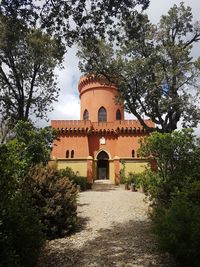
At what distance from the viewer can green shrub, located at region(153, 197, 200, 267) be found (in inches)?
246

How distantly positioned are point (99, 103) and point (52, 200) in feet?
89.3

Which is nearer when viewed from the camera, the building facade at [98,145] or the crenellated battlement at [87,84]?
the building facade at [98,145]

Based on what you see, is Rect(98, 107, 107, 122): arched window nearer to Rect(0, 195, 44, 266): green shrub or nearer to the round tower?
the round tower

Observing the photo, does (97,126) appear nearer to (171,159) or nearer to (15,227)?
(171,159)

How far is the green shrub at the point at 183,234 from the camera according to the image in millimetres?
6258

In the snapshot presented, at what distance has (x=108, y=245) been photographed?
8570 millimetres

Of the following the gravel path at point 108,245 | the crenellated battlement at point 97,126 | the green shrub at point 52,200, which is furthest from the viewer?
the crenellated battlement at point 97,126

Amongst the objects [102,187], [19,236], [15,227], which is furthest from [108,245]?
[102,187]

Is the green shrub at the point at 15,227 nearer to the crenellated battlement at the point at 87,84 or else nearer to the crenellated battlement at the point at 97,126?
the crenellated battlement at the point at 97,126

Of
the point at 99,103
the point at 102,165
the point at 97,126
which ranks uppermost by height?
the point at 99,103

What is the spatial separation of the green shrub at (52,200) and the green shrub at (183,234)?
11.2ft

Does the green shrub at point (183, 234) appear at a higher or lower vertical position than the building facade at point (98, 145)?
lower

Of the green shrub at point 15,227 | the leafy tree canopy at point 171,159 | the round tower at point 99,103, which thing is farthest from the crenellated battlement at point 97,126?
the green shrub at point 15,227

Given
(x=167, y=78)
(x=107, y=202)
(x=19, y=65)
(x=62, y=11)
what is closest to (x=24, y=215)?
(x=62, y=11)
